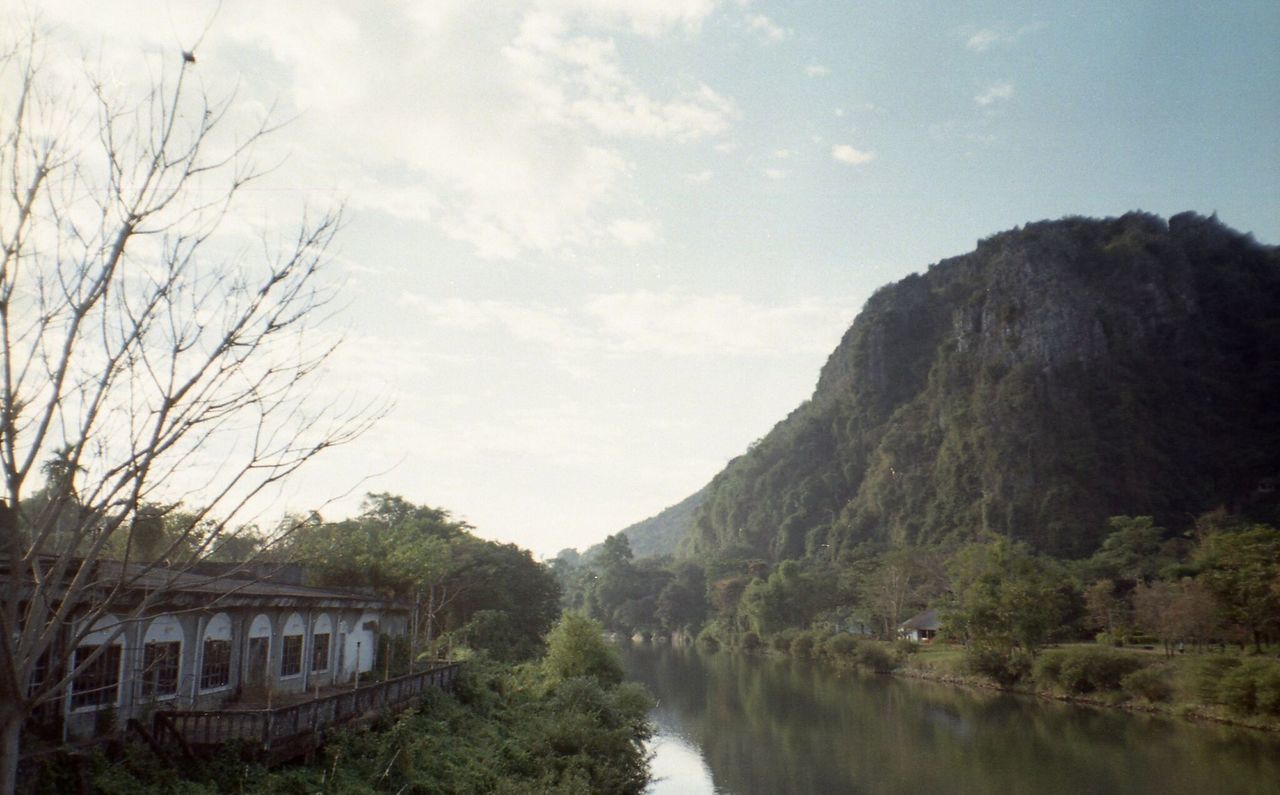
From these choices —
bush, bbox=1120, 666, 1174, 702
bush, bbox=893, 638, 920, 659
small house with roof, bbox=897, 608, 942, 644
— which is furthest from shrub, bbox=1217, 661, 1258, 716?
small house with roof, bbox=897, 608, 942, 644

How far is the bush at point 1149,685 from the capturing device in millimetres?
40688

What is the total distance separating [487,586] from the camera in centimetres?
5069

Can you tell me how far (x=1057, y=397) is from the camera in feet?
381

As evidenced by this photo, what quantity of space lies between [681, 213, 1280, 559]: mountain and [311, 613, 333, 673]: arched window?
88574 millimetres

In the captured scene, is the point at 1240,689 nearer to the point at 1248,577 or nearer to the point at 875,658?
the point at 1248,577

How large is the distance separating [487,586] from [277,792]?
3763 cm

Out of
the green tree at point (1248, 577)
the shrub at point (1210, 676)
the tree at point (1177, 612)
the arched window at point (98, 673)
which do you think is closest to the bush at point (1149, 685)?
the shrub at point (1210, 676)

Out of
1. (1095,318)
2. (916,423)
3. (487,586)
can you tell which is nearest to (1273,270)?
(1095,318)

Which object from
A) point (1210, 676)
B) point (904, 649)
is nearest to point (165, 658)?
point (1210, 676)

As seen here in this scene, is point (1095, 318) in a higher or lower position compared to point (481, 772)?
higher

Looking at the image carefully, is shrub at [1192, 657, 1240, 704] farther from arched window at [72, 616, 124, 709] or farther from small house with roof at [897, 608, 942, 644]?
arched window at [72, 616, 124, 709]

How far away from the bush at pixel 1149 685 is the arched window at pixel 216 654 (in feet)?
135

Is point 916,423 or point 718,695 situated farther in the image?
point 916,423

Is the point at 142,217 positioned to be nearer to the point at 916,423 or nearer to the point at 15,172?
the point at 15,172
